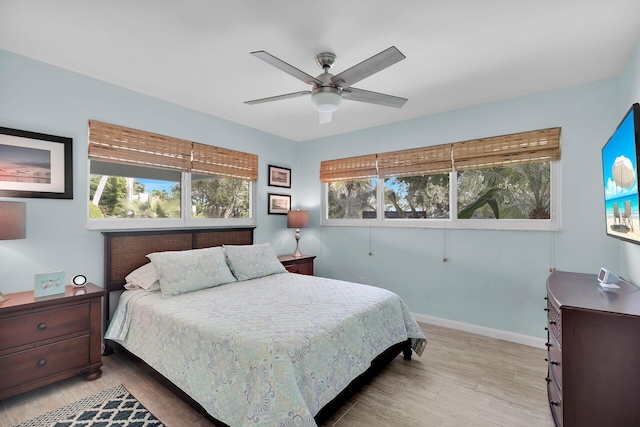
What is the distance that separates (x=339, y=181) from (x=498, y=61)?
258cm

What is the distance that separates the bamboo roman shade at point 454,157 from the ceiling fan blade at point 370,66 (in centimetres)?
189

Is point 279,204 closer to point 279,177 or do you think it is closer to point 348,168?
point 279,177

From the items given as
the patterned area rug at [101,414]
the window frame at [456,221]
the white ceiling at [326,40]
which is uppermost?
the white ceiling at [326,40]

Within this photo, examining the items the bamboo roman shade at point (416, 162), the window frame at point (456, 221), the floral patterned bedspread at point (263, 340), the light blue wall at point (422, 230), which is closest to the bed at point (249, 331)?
the floral patterned bedspread at point (263, 340)

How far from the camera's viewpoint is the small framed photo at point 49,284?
7.38ft

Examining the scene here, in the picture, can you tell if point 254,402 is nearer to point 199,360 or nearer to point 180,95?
point 199,360

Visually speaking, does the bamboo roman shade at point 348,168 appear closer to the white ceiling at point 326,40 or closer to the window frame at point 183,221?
the window frame at point 183,221

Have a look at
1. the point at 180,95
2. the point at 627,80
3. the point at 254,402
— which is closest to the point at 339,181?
the point at 180,95

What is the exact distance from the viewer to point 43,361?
86.0 inches

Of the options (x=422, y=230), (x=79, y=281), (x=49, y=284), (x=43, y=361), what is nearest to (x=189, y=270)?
(x=79, y=281)

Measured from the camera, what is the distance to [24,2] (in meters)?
1.81

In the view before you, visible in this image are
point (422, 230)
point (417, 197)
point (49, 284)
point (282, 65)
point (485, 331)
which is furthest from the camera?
point (417, 197)

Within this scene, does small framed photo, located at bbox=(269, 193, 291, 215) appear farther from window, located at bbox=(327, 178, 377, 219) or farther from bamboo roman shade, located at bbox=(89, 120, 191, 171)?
bamboo roman shade, located at bbox=(89, 120, 191, 171)

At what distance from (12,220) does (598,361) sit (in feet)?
11.6
